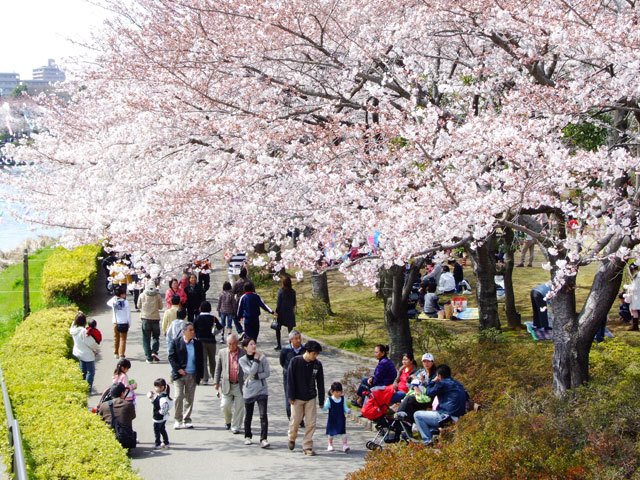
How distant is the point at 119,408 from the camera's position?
28.1 feet

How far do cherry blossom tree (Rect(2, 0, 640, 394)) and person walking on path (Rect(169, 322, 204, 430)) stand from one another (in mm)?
1636

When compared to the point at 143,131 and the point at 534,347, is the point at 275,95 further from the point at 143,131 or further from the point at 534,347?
the point at 534,347

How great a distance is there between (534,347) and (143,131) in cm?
754

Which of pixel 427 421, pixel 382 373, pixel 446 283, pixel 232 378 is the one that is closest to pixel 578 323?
pixel 427 421

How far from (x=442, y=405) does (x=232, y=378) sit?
2.83 m

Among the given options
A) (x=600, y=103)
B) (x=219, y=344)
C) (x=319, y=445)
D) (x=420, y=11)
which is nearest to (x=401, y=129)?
(x=420, y=11)

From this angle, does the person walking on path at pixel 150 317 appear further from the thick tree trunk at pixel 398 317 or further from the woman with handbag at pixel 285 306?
the thick tree trunk at pixel 398 317

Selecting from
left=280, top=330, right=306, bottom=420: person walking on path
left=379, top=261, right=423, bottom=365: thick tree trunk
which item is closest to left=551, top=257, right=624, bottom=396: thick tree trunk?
left=280, top=330, right=306, bottom=420: person walking on path

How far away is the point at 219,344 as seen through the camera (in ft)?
47.1

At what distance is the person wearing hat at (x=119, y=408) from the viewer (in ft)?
27.9

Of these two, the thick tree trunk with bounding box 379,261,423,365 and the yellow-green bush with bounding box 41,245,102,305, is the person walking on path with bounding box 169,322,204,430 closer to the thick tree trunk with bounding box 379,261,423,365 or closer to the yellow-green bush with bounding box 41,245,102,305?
the thick tree trunk with bounding box 379,261,423,365

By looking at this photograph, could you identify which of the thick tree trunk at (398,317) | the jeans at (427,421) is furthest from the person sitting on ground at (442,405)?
the thick tree trunk at (398,317)

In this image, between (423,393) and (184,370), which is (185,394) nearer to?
(184,370)

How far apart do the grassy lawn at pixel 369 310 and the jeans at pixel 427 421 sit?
5.14 metres
